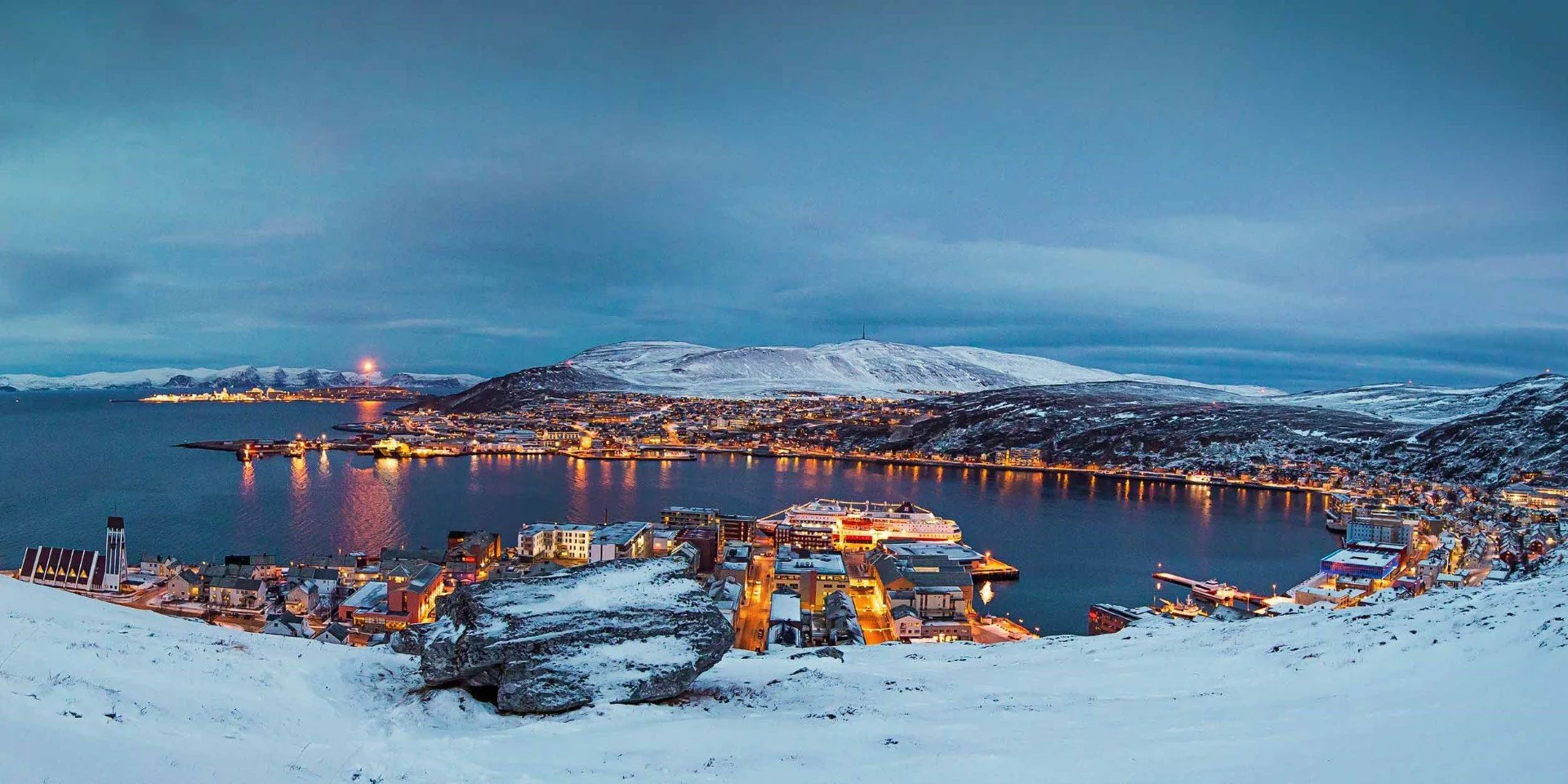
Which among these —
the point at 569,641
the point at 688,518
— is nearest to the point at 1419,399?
the point at 688,518

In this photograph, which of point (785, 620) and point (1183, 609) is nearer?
point (785, 620)

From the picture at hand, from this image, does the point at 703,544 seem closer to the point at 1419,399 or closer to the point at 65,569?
the point at 65,569

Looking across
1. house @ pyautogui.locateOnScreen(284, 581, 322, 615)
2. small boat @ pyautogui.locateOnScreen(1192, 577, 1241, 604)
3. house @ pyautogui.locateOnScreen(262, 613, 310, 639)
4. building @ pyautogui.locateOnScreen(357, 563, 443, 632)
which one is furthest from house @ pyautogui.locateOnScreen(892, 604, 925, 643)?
house @ pyautogui.locateOnScreen(284, 581, 322, 615)

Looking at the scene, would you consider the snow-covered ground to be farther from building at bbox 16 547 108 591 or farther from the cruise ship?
building at bbox 16 547 108 591

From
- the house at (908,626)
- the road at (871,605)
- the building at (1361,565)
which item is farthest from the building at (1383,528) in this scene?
the house at (908,626)

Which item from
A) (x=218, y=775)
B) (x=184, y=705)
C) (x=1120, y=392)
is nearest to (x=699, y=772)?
(x=218, y=775)
